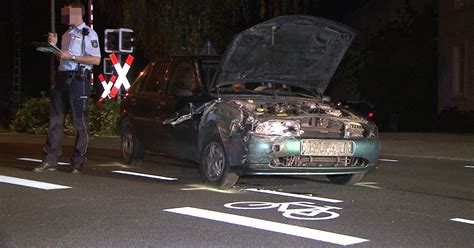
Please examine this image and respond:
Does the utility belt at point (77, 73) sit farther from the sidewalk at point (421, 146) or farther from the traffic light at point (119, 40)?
the traffic light at point (119, 40)

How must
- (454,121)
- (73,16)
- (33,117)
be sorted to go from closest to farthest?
(73,16), (33,117), (454,121)

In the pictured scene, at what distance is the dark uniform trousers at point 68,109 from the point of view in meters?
8.58

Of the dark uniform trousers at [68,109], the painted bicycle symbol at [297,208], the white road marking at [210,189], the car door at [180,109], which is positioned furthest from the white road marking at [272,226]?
the dark uniform trousers at [68,109]

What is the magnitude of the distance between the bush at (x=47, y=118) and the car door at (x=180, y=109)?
28.2ft

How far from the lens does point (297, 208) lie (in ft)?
21.2

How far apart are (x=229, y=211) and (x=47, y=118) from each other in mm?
13953

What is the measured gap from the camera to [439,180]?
8.88 metres

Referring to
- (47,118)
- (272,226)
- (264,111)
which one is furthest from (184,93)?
(47,118)

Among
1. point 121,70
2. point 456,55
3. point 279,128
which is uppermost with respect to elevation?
point 456,55

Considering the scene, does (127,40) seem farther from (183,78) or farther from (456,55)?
(456,55)

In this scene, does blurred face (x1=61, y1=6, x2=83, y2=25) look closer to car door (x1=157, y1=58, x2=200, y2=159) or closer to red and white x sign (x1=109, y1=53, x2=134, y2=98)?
car door (x1=157, y1=58, x2=200, y2=159)

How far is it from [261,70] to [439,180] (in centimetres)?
291

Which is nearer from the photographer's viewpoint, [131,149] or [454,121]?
[131,149]

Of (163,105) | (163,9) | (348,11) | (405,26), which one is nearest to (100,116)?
(163,9)
